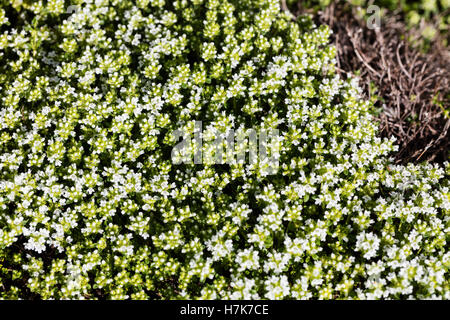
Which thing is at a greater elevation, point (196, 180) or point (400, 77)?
point (400, 77)

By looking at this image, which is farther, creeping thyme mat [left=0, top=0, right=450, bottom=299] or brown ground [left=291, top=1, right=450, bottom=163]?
brown ground [left=291, top=1, right=450, bottom=163]

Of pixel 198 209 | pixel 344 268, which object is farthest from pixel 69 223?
pixel 344 268

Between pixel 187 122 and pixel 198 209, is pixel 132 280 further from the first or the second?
pixel 187 122

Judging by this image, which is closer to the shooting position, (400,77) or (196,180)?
(196,180)

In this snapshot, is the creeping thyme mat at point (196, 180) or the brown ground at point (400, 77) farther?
the brown ground at point (400, 77)
